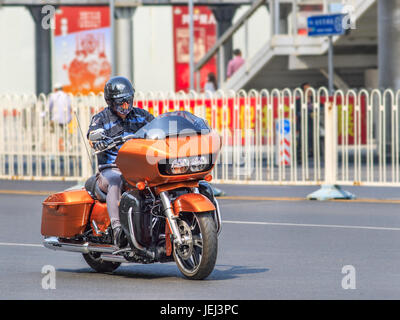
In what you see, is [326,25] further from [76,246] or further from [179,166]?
[179,166]

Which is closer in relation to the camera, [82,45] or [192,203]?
[192,203]

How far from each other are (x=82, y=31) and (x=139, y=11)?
331 cm

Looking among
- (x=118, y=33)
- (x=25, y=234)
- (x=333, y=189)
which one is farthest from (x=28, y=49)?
(x=25, y=234)

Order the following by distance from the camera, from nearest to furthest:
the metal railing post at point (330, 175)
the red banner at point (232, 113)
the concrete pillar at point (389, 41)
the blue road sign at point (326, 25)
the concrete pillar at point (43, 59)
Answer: the metal railing post at point (330, 175)
the red banner at point (232, 113)
the blue road sign at point (326, 25)
the concrete pillar at point (389, 41)
the concrete pillar at point (43, 59)

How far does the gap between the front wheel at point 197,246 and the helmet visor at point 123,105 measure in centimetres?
113

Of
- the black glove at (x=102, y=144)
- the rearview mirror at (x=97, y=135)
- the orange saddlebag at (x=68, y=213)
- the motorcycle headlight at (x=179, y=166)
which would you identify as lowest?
the orange saddlebag at (x=68, y=213)

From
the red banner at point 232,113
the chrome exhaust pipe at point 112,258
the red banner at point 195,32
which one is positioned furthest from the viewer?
the red banner at point 195,32

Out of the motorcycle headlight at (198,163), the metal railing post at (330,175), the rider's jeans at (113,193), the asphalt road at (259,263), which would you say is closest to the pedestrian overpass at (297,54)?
the metal railing post at (330,175)

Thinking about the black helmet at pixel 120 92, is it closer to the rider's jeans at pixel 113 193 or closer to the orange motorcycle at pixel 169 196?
the orange motorcycle at pixel 169 196

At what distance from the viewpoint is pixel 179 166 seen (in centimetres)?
956

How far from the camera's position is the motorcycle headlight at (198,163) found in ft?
31.6

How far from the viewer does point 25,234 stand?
13.6 metres

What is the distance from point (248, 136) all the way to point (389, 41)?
701cm

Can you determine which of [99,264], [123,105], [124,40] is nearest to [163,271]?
[99,264]
